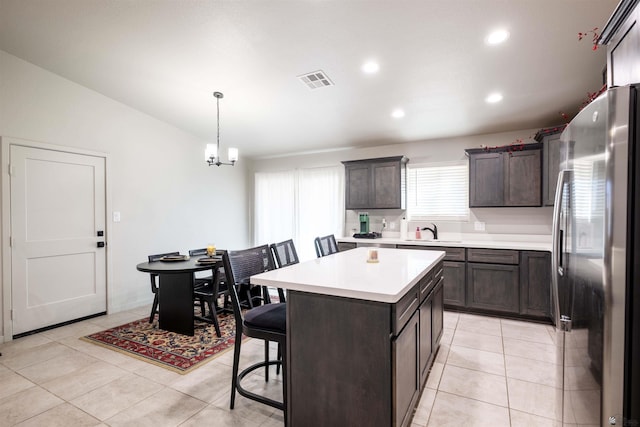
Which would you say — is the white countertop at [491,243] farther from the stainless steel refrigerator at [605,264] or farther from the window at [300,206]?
the stainless steel refrigerator at [605,264]

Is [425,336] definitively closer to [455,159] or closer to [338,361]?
[338,361]

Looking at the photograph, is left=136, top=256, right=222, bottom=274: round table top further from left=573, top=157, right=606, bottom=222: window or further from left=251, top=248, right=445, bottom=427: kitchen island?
left=573, top=157, right=606, bottom=222: window

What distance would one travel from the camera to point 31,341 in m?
3.21

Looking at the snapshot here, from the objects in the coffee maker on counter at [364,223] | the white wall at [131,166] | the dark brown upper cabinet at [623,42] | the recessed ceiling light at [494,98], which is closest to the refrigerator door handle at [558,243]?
the dark brown upper cabinet at [623,42]

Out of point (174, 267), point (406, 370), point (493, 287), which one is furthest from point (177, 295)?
point (493, 287)

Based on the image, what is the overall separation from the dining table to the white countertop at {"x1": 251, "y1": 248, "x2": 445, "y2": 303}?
162cm

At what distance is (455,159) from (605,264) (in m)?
3.97

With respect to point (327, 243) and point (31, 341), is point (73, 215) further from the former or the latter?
point (327, 243)

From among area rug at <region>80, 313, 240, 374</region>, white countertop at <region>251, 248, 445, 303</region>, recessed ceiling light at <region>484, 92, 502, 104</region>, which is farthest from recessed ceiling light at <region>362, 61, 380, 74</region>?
area rug at <region>80, 313, 240, 374</region>

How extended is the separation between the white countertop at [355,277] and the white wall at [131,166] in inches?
132

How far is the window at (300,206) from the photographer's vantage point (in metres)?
5.57

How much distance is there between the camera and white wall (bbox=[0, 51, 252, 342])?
11.2 feet

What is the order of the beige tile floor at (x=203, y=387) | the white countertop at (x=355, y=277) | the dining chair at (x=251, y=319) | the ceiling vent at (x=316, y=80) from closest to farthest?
the white countertop at (x=355, y=277), the dining chair at (x=251, y=319), the beige tile floor at (x=203, y=387), the ceiling vent at (x=316, y=80)

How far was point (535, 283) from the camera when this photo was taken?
3.57 meters
